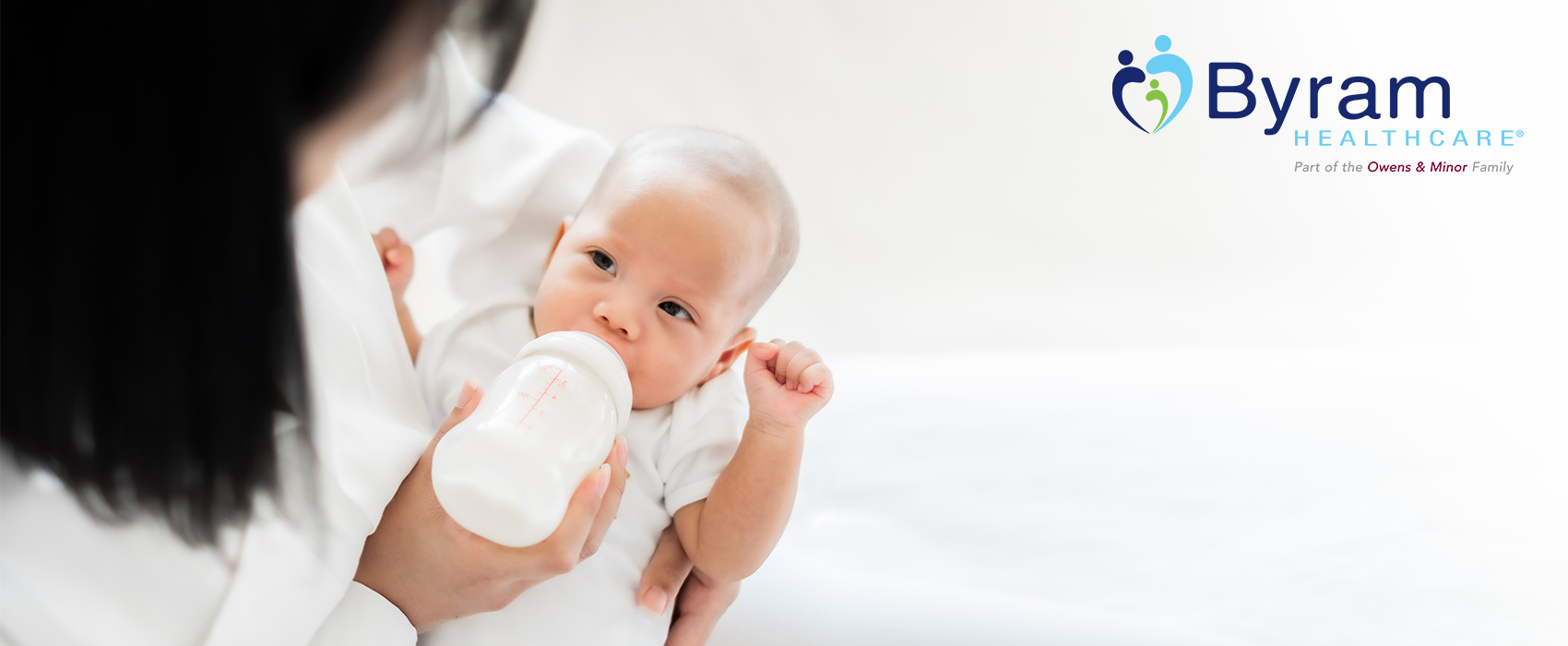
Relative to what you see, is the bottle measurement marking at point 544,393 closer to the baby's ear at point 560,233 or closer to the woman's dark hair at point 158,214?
the woman's dark hair at point 158,214

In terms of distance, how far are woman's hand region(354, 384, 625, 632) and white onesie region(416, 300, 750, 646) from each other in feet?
0.22

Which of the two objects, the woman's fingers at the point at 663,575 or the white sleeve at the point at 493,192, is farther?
the white sleeve at the point at 493,192

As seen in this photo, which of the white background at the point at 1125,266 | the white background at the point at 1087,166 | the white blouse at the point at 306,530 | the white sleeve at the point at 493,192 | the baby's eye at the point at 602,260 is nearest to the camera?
the white blouse at the point at 306,530

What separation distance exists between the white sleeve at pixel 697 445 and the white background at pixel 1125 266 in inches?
11.4

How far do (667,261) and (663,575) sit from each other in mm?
298

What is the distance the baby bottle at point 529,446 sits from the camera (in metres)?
0.72

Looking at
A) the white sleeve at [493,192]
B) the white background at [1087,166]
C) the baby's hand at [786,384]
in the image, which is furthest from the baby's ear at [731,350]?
the white background at [1087,166]

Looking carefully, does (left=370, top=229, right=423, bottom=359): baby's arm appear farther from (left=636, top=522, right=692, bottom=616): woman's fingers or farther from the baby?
(left=636, top=522, right=692, bottom=616): woman's fingers

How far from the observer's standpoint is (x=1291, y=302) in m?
2.14

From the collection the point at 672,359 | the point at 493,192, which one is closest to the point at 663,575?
the point at 672,359

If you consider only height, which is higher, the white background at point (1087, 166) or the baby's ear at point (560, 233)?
the white background at point (1087, 166)

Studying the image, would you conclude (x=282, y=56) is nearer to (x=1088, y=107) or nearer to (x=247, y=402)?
(x=247, y=402)

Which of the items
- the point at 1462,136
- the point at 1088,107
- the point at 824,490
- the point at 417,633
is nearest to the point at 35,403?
the point at 417,633

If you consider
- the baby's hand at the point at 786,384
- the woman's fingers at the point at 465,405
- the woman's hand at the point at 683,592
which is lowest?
the woman's hand at the point at 683,592
